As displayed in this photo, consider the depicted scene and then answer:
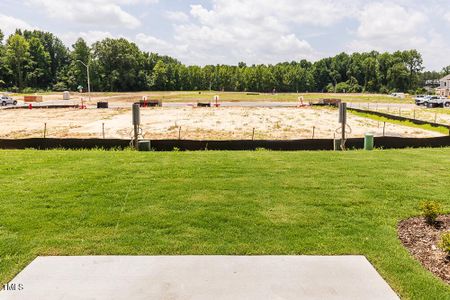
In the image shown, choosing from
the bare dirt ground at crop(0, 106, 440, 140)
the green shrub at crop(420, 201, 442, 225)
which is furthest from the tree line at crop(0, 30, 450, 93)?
the green shrub at crop(420, 201, 442, 225)

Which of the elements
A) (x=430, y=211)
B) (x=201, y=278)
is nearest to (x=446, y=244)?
(x=430, y=211)

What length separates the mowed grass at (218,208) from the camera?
5.58 meters

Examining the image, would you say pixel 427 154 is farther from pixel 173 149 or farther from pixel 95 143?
pixel 95 143

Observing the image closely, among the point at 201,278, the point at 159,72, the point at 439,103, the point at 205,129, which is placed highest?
the point at 159,72

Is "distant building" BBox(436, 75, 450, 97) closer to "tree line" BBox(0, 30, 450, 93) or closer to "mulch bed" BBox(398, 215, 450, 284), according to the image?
"tree line" BBox(0, 30, 450, 93)

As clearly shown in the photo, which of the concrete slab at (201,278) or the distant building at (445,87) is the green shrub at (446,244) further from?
the distant building at (445,87)

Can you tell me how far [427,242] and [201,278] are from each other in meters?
3.67

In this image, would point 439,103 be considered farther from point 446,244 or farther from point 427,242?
point 446,244

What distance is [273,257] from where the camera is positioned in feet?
17.6

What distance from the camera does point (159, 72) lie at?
114 metres

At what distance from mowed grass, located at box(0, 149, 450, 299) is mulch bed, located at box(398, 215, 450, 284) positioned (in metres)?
0.18

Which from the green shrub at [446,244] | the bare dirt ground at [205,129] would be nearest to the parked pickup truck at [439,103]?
the bare dirt ground at [205,129]

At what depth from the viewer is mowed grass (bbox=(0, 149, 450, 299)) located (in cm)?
558

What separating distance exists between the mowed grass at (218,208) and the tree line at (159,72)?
10343 centimetres
